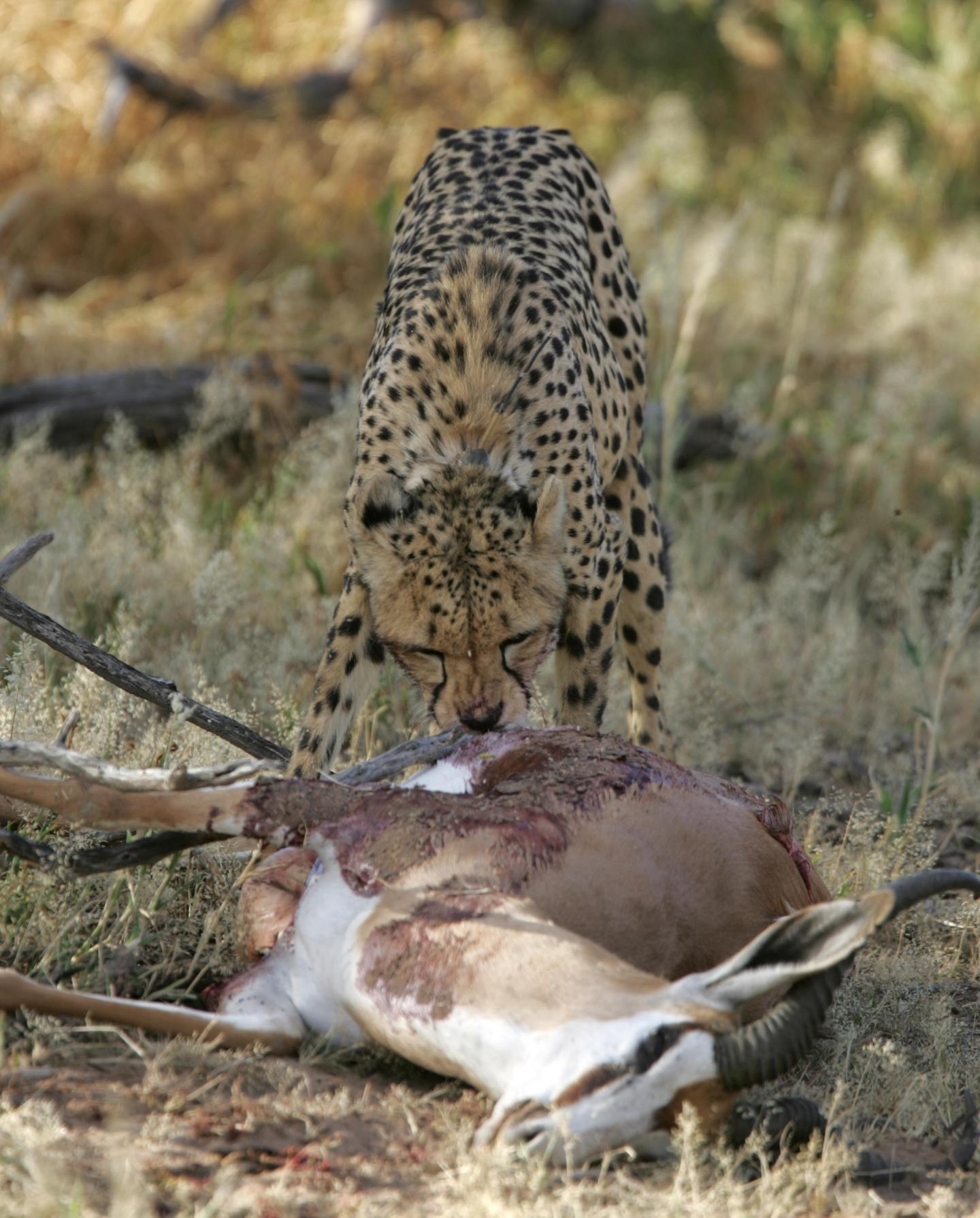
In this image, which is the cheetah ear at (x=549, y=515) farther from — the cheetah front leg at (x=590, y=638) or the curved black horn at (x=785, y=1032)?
the curved black horn at (x=785, y=1032)

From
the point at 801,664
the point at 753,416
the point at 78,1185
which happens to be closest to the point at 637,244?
the point at 753,416

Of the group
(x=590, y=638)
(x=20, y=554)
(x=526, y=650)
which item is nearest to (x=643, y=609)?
(x=590, y=638)

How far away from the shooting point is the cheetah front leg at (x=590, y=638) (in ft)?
11.7

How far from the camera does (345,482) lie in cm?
545

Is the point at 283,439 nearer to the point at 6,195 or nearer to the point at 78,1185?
the point at 6,195

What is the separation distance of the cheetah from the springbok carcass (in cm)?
49

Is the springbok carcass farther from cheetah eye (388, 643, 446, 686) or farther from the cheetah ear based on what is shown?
the cheetah ear

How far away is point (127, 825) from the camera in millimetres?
2549

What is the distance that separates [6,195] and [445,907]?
6598mm

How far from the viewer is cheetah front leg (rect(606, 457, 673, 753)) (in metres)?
4.29

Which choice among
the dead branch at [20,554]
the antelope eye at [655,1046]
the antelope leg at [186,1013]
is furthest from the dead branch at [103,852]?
the antelope eye at [655,1046]

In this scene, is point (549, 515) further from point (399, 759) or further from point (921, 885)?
point (921, 885)

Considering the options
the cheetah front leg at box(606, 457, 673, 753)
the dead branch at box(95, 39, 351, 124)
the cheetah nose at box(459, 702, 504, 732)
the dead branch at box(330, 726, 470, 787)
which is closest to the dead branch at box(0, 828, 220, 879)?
the dead branch at box(330, 726, 470, 787)

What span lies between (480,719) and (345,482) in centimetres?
240
